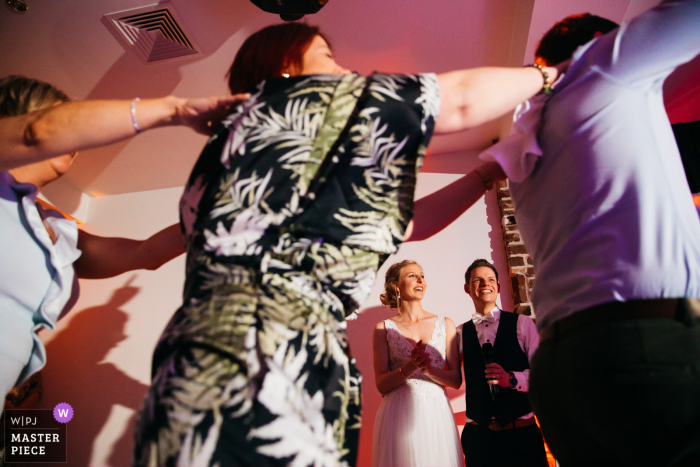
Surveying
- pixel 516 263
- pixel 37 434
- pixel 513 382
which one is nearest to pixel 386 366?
pixel 513 382

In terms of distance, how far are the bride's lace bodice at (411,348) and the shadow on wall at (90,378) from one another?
2.34 meters

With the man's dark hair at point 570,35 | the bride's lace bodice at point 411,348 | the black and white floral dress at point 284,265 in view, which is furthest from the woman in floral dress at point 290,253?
the bride's lace bodice at point 411,348

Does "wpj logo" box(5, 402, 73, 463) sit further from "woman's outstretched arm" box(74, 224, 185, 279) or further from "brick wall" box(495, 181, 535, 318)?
"brick wall" box(495, 181, 535, 318)

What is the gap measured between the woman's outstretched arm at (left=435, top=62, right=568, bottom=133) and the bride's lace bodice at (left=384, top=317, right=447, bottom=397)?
212 centimetres

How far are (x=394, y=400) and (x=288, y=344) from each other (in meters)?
2.16

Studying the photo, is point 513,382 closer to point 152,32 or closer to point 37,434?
point 152,32

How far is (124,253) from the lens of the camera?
116 centimetres

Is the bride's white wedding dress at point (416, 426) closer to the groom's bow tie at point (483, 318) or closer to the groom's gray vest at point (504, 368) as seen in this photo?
the groom's gray vest at point (504, 368)

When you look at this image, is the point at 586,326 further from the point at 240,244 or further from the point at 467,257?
the point at 467,257

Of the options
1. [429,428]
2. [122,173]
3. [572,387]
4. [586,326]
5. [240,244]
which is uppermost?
[122,173]

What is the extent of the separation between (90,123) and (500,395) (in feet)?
7.53

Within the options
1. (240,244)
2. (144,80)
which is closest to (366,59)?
(144,80)

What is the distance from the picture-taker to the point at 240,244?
2.06 feet

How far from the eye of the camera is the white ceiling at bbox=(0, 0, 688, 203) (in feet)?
8.00
